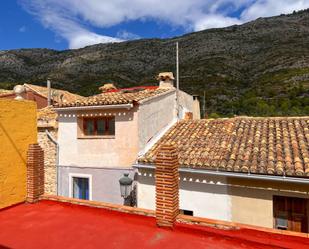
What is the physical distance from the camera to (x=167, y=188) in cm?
659

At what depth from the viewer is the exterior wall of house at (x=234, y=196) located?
9.01 meters

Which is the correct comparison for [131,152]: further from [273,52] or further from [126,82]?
[273,52]

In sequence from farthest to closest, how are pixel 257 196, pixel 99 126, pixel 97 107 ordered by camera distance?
pixel 99 126, pixel 97 107, pixel 257 196

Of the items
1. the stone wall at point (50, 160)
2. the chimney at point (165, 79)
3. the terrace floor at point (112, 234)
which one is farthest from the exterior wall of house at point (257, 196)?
the stone wall at point (50, 160)

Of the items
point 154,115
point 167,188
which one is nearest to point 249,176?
point 167,188

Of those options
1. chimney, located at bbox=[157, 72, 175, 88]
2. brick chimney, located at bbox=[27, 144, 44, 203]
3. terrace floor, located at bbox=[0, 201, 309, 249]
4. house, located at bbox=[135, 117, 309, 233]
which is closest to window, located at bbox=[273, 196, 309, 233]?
house, located at bbox=[135, 117, 309, 233]

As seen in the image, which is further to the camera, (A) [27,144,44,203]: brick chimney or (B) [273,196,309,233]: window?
(B) [273,196,309,233]: window

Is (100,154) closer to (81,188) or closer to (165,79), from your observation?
(81,188)

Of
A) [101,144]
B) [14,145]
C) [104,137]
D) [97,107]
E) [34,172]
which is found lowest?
[34,172]

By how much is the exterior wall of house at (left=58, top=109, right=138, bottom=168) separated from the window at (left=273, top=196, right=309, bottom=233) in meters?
5.96

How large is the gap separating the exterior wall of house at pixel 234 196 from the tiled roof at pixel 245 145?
1.70ft

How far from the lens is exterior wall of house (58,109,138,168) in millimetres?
12414

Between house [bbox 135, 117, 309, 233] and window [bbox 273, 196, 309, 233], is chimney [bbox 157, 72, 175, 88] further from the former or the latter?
window [bbox 273, 196, 309, 233]

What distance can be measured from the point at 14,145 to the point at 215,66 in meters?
53.2
